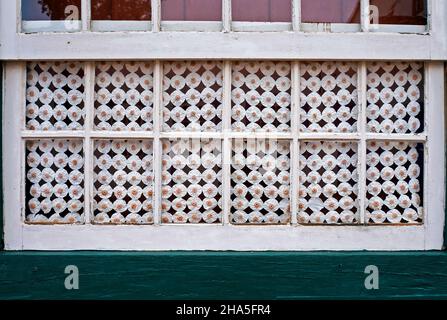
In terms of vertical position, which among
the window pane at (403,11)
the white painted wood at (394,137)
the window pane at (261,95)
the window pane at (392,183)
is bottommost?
the window pane at (392,183)

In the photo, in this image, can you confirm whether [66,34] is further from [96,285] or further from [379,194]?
[379,194]

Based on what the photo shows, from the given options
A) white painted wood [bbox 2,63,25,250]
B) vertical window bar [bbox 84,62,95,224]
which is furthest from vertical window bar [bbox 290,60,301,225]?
white painted wood [bbox 2,63,25,250]

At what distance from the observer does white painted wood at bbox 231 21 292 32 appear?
3150 millimetres

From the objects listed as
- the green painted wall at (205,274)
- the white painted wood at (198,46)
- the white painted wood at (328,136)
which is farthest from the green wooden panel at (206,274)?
the white painted wood at (198,46)

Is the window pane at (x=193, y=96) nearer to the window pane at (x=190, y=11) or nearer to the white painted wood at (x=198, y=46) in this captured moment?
the white painted wood at (x=198, y=46)

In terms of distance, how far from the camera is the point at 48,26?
3170mm

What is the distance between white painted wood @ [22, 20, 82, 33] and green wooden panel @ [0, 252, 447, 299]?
1.22 meters

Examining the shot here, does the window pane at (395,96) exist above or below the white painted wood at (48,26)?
below

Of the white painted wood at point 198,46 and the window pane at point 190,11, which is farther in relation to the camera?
the window pane at point 190,11

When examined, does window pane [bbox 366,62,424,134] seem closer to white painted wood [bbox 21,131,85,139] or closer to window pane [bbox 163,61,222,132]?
window pane [bbox 163,61,222,132]

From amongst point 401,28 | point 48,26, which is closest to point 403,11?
point 401,28

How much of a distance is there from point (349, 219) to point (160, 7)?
5.14ft

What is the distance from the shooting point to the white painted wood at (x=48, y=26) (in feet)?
10.4

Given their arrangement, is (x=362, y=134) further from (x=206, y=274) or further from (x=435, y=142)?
(x=206, y=274)
